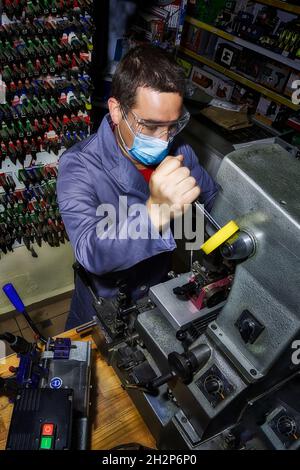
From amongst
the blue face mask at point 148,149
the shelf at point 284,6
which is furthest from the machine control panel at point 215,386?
the shelf at point 284,6

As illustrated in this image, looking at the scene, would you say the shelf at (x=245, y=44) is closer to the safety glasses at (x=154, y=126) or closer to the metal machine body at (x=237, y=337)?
the safety glasses at (x=154, y=126)

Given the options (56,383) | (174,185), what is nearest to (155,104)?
(174,185)

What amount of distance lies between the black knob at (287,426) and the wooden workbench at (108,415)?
0.41m

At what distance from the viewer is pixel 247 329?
2.68 feet

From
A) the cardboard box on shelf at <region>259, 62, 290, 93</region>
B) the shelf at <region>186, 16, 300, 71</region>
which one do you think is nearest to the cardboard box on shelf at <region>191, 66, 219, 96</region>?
the shelf at <region>186, 16, 300, 71</region>

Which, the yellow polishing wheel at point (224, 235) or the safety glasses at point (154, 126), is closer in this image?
the yellow polishing wheel at point (224, 235)

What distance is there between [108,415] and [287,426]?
21.8 inches

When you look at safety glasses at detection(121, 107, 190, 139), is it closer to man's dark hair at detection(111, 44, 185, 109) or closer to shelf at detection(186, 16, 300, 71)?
man's dark hair at detection(111, 44, 185, 109)

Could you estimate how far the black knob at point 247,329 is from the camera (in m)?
0.81

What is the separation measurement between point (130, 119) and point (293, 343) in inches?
37.8

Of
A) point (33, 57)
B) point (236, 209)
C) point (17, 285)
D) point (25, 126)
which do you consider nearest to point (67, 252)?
point (17, 285)

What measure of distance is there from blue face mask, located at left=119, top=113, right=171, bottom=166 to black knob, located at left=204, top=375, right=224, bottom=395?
0.86 m

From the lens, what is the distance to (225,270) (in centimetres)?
101

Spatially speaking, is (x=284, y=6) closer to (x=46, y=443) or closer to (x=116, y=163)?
(x=116, y=163)
